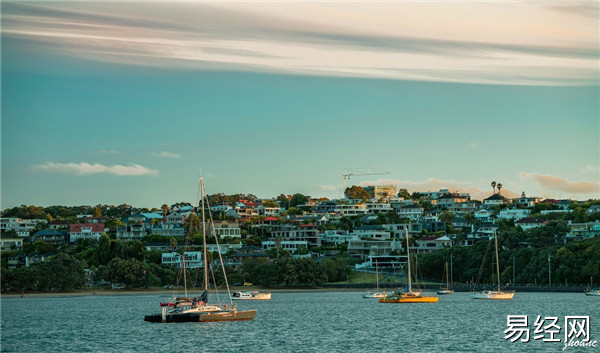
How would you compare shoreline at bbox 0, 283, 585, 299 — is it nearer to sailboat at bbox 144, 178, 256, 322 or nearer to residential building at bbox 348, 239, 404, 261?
residential building at bbox 348, 239, 404, 261

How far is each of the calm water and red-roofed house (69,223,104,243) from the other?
8241 centimetres

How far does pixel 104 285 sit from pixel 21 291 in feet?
47.4

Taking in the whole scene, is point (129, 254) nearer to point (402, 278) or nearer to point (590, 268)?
point (402, 278)

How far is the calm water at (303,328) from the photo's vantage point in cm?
5875

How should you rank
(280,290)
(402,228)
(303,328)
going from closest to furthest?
(303,328) < (280,290) < (402,228)

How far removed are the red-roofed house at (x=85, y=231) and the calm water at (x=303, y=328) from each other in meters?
82.4

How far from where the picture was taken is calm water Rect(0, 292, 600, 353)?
58.8m

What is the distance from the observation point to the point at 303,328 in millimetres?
71750

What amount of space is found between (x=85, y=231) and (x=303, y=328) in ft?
433

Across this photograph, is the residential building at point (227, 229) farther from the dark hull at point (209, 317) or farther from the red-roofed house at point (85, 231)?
the dark hull at point (209, 317)

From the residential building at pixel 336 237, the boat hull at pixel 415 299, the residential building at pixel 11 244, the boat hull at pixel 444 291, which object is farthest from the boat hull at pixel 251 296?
the residential building at pixel 11 244

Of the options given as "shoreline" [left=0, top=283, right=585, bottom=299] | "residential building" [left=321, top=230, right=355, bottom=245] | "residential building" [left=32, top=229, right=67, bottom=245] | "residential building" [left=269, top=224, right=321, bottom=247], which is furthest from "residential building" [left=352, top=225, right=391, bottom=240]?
"residential building" [left=32, top=229, right=67, bottom=245]

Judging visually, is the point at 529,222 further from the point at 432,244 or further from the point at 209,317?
the point at 209,317

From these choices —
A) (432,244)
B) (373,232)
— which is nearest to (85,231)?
(373,232)
